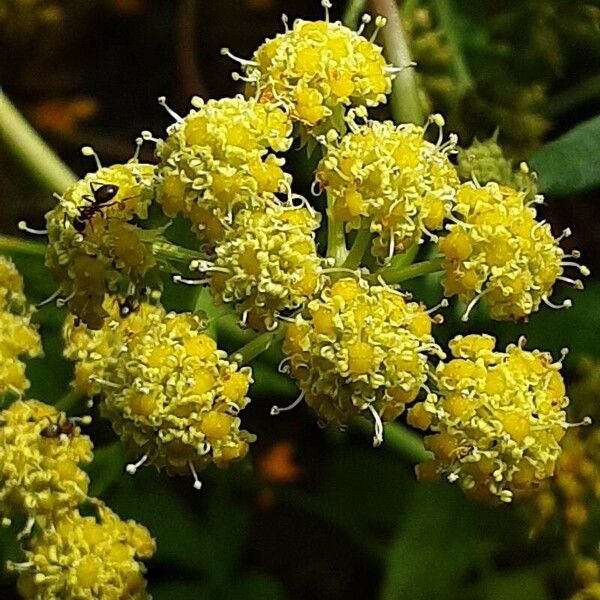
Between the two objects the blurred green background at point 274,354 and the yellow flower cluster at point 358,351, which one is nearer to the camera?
the yellow flower cluster at point 358,351

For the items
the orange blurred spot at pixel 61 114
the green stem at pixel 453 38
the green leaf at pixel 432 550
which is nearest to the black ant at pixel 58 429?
the green leaf at pixel 432 550

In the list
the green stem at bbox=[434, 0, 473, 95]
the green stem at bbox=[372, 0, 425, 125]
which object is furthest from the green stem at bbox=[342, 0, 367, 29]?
the green stem at bbox=[434, 0, 473, 95]

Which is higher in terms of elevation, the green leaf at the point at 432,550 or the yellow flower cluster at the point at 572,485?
the yellow flower cluster at the point at 572,485

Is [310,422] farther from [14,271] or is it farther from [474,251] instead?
[474,251]

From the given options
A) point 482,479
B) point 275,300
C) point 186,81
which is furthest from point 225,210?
point 186,81

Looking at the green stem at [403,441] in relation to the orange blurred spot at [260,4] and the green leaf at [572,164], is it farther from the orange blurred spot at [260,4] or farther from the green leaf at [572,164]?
the orange blurred spot at [260,4]

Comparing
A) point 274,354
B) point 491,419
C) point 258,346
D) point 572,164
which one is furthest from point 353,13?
point 491,419

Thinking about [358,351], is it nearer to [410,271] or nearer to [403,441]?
[410,271]
